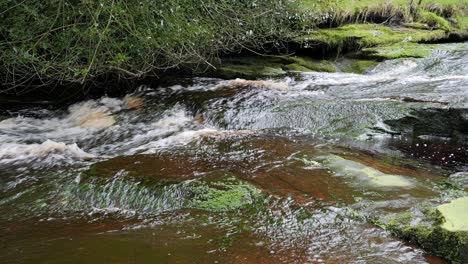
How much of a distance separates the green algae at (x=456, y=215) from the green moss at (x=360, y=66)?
806 centimetres

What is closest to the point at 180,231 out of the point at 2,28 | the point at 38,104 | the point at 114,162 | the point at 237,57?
the point at 114,162

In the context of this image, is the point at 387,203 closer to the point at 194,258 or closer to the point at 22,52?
the point at 194,258

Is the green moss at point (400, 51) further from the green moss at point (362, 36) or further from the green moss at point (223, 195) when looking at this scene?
the green moss at point (223, 195)

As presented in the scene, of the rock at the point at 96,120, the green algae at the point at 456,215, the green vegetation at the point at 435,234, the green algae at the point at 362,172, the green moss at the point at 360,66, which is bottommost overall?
the rock at the point at 96,120

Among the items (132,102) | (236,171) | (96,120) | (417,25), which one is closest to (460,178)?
(236,171)

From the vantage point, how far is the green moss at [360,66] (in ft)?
36.2

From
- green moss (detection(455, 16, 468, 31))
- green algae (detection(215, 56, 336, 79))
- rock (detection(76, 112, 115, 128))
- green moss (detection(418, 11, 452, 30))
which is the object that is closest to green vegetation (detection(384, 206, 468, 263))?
rock (detection(76, 112, 115, 128))

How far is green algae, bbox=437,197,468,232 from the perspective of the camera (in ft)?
9.68

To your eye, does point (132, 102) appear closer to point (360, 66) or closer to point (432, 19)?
point (360, 66)

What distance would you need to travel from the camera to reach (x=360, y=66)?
36.7ft

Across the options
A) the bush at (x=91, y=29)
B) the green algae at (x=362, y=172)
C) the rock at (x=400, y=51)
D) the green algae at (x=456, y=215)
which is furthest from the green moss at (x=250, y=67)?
the green algae at (x=456, y=215)

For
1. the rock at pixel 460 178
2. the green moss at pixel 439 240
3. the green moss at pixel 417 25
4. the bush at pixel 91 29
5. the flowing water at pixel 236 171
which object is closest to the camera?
the green moss at pixel 439 240

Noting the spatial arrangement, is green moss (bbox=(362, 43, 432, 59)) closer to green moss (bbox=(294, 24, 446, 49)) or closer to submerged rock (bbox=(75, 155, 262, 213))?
green moss (bbox=(294, 24, 446, 49))

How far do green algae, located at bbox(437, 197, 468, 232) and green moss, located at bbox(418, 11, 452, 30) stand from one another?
12539 mm
